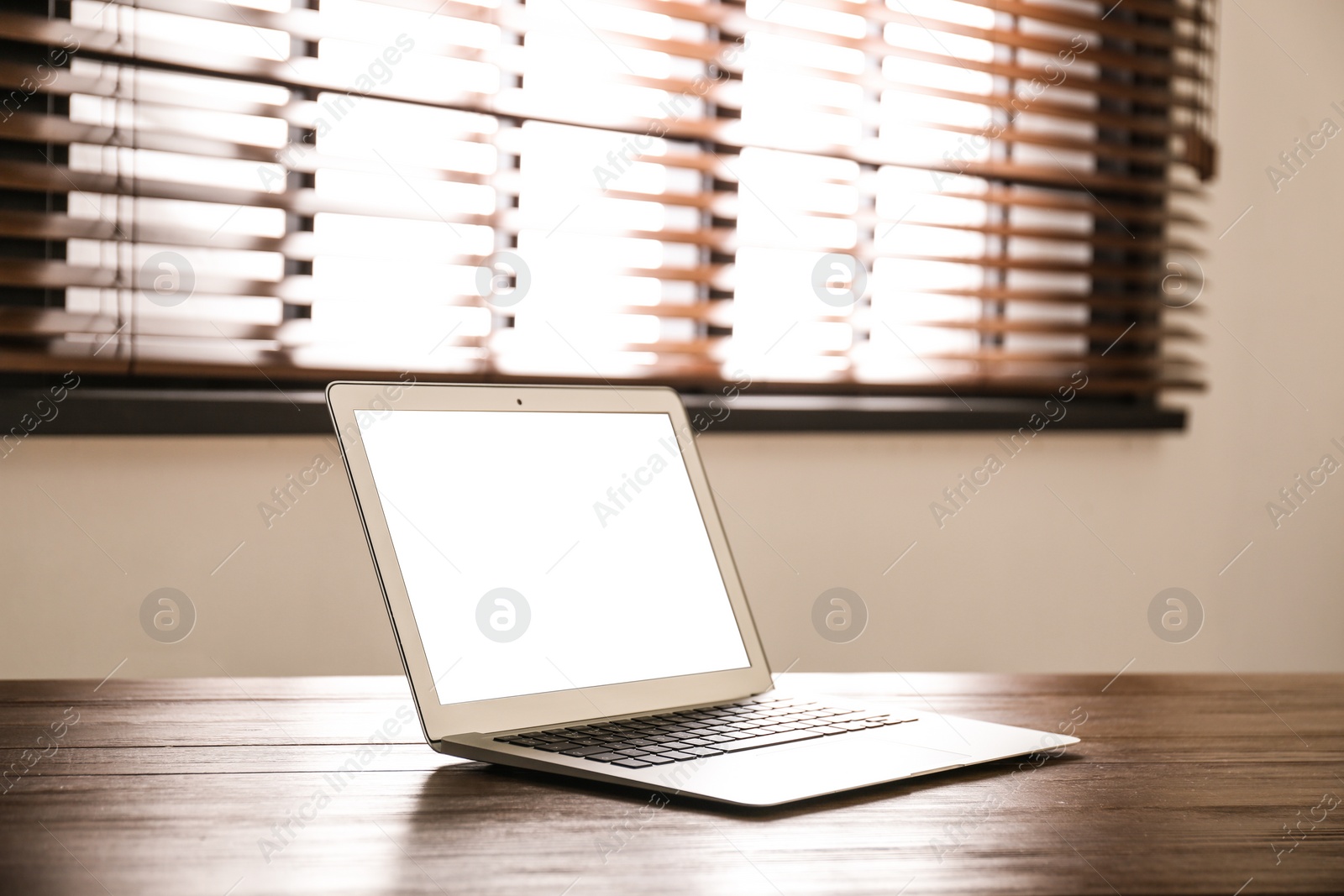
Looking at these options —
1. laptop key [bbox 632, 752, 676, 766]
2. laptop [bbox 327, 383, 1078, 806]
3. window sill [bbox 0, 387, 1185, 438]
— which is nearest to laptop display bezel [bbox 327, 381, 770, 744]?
laptop [bbox 327, 383, 1078, 806]

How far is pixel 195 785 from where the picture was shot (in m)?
0.63

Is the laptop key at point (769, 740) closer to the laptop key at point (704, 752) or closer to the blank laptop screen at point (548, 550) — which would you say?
the laptop key at point (704, 752)

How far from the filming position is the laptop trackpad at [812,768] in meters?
0.62

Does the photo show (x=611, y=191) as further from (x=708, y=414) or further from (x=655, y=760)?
(x=655, y=760)

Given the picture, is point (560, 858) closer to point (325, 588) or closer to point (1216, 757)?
point (1216, 757)

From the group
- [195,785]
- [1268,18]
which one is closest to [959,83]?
[1268,18]

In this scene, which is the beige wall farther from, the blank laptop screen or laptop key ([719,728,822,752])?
laptop key ([719,728,822,752])

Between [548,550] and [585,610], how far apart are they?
0.05 m

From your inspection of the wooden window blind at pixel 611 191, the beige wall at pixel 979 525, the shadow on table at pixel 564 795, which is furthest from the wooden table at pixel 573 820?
the wooden window blind at pixel 611 191

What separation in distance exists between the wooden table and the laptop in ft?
0.09

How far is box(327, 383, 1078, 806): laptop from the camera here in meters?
0.69

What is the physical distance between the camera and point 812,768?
0.67 m

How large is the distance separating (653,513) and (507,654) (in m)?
0.19

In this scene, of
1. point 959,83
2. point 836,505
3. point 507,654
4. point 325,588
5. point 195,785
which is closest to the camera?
point 195,785
